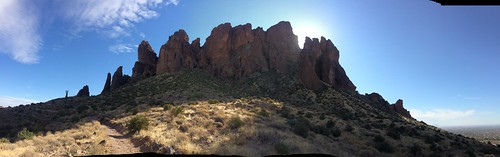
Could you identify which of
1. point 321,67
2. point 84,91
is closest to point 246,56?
point 321,67

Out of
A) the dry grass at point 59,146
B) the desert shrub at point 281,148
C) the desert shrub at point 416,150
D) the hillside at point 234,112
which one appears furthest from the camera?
the desert shrub at point 416,150

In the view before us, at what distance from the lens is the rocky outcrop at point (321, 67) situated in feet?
229

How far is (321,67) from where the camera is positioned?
7769cm

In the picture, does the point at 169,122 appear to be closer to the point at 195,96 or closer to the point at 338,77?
the point at 195,96

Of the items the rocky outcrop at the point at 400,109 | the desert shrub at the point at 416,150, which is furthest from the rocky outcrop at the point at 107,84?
the desert shrub at the point at 416,150

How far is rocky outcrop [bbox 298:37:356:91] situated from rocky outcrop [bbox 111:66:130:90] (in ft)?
142

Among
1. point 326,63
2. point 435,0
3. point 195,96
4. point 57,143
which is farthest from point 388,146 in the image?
point 326,63

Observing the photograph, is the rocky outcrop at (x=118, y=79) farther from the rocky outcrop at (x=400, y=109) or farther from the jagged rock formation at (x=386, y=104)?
the rocky outcrop at (x=400, y=109)

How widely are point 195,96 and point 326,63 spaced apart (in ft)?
111

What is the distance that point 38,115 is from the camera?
1542 inches

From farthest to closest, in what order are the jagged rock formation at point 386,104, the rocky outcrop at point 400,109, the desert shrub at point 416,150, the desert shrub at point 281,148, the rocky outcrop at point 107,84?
1. the rocky outcrop at point 107,84
2. the rocky outcrop at point 400,109
3. the jagged rock formation at point 386,104
4. the desert shrub at point 416,150
5. the desert shrub at point 281,148

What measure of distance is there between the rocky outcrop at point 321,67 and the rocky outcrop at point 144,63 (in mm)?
38041

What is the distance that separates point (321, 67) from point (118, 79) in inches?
1899

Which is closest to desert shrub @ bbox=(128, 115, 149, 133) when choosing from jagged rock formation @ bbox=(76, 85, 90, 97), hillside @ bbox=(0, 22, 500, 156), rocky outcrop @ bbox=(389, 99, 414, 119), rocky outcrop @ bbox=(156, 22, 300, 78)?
hillside @ bbox=(0, 22, 500, 156)
